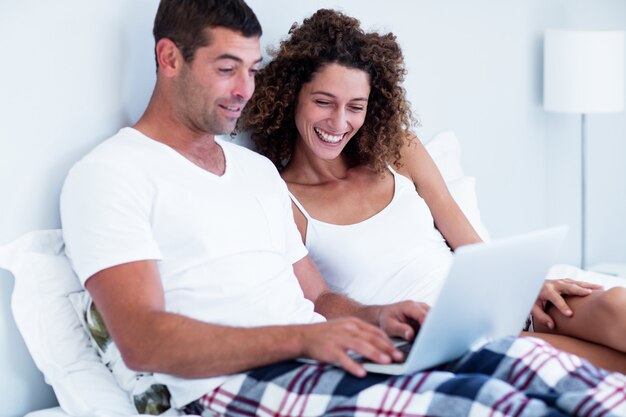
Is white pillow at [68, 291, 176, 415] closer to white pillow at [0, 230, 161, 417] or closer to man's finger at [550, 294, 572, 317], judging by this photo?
white pillow at [0, 230, 161, 417]

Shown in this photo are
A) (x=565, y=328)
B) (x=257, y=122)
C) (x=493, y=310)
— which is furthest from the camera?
(x=257, y=122)

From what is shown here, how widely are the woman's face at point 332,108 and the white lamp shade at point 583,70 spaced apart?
3.90 feet

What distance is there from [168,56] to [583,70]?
1.76m

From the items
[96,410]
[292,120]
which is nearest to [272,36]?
[292,120]

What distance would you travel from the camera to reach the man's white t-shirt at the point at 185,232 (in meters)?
1.47

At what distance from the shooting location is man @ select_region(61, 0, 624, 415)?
1.41m

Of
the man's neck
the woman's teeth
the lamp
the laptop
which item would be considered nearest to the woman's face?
the woman's teeth

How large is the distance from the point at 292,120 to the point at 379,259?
382 millimetres

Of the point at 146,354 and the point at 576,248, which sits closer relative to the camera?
the point at 146,354

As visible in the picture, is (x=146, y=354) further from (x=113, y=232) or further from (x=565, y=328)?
A: (x=565, y=328)

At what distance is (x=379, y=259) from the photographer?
200cm

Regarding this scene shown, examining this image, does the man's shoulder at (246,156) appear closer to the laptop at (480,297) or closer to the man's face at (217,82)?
the man's face at (217,82)

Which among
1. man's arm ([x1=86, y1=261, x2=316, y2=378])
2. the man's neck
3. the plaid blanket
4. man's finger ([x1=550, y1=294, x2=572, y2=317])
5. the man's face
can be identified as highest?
the man's face

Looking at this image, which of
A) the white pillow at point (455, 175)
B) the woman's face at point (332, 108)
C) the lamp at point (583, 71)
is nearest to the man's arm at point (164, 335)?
the woman's face at point (332, 108)
